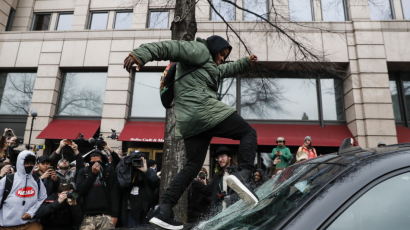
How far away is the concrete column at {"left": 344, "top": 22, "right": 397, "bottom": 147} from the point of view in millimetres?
10938

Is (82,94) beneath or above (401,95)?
beneath

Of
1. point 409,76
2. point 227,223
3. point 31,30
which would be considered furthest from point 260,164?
point 31,30

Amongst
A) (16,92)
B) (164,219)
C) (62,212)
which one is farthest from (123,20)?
(164,219)

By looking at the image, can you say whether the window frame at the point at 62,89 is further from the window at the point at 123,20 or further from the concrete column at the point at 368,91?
the concrete column at the point at 368,91

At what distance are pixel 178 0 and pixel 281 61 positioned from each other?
755 cm

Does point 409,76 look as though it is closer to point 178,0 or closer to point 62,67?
point 178,0

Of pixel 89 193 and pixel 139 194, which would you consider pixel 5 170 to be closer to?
pixel 89 193

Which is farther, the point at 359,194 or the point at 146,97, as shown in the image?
the point at 146,97

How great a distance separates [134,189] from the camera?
5188 millimetres

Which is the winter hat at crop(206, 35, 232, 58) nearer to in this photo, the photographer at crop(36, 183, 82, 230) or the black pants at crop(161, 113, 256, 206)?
the black pants at crop(161, 113, 256, 206)

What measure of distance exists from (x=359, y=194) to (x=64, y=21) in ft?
54.4

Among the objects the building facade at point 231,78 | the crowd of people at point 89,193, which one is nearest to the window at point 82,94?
the building facade at point 231,78

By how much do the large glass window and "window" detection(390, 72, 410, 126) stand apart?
227cm

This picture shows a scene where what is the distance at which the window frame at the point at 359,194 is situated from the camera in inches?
43.4
